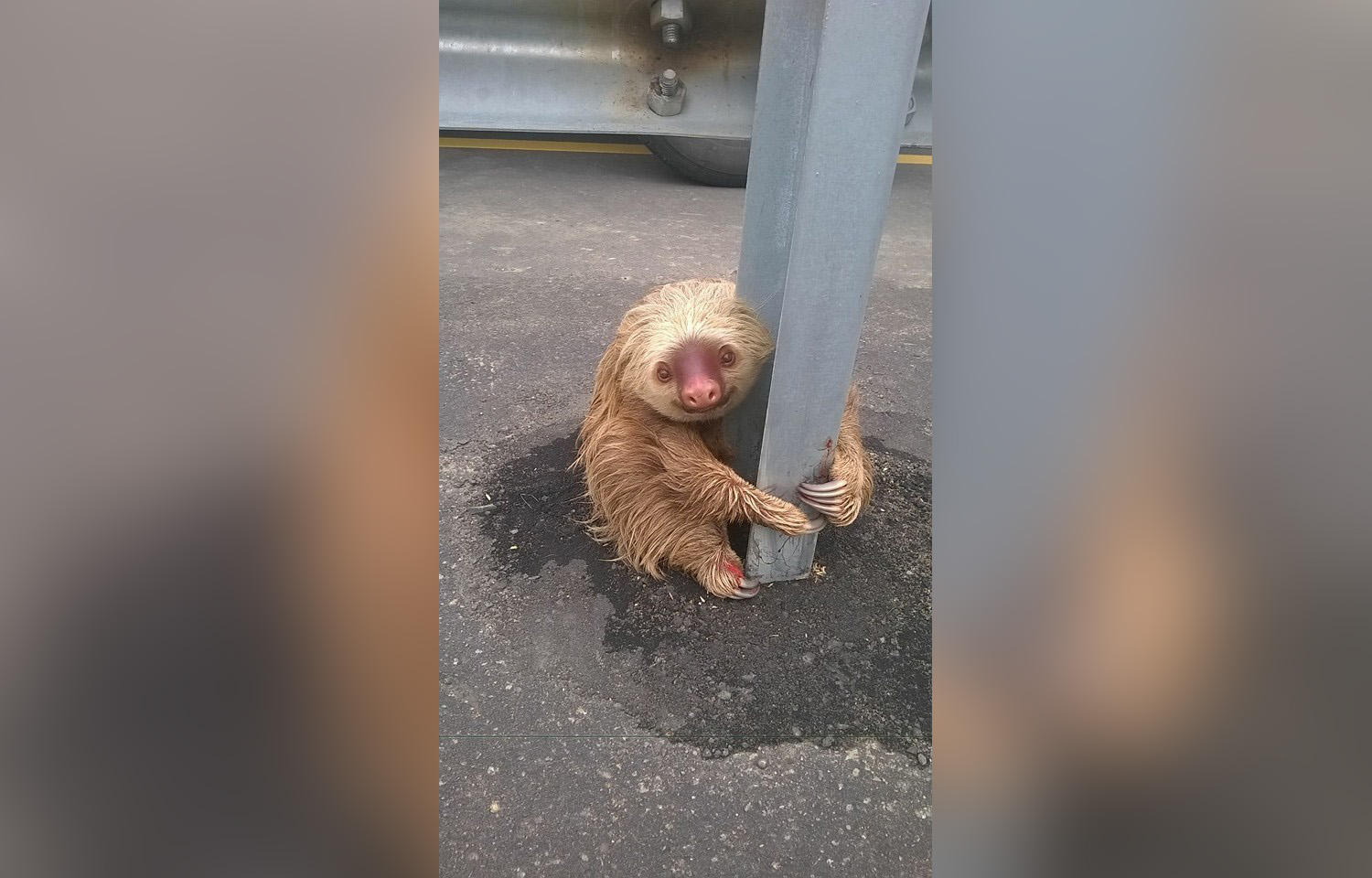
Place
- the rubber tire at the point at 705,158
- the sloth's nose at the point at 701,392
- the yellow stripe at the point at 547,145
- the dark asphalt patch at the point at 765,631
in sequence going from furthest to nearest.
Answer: the rubber tire at the point at 705,158 → the yellow stripe at the point at 547,145 → the sloth's nose at the point at 701,392 → the dark asphalt patch at the point at 765,631

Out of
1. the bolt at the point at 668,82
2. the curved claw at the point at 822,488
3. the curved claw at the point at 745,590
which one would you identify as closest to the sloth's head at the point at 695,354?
the curved claw at the point at 822,488

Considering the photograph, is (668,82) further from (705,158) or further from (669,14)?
(705,158)

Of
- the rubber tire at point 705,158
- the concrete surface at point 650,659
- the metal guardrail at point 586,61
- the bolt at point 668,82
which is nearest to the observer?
the concrete surface at point 650,659

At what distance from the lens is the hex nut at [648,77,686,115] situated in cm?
156

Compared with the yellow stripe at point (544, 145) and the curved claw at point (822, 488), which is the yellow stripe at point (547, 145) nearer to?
the yellow stripe at point (544, 145)

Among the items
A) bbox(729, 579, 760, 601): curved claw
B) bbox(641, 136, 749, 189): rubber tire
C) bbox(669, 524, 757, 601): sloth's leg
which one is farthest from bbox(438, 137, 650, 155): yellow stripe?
bbox(729, 579, 760, 601): curved claw

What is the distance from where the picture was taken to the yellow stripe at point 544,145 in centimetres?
189

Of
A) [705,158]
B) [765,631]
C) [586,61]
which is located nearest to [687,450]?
[765,631]

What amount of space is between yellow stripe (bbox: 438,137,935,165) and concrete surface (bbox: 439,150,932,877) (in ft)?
0.93

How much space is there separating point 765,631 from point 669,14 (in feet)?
4.12

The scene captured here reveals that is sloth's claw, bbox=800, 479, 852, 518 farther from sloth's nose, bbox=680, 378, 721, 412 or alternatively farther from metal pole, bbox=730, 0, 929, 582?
sloth's nose, bbox=680, 378, 721, 412
